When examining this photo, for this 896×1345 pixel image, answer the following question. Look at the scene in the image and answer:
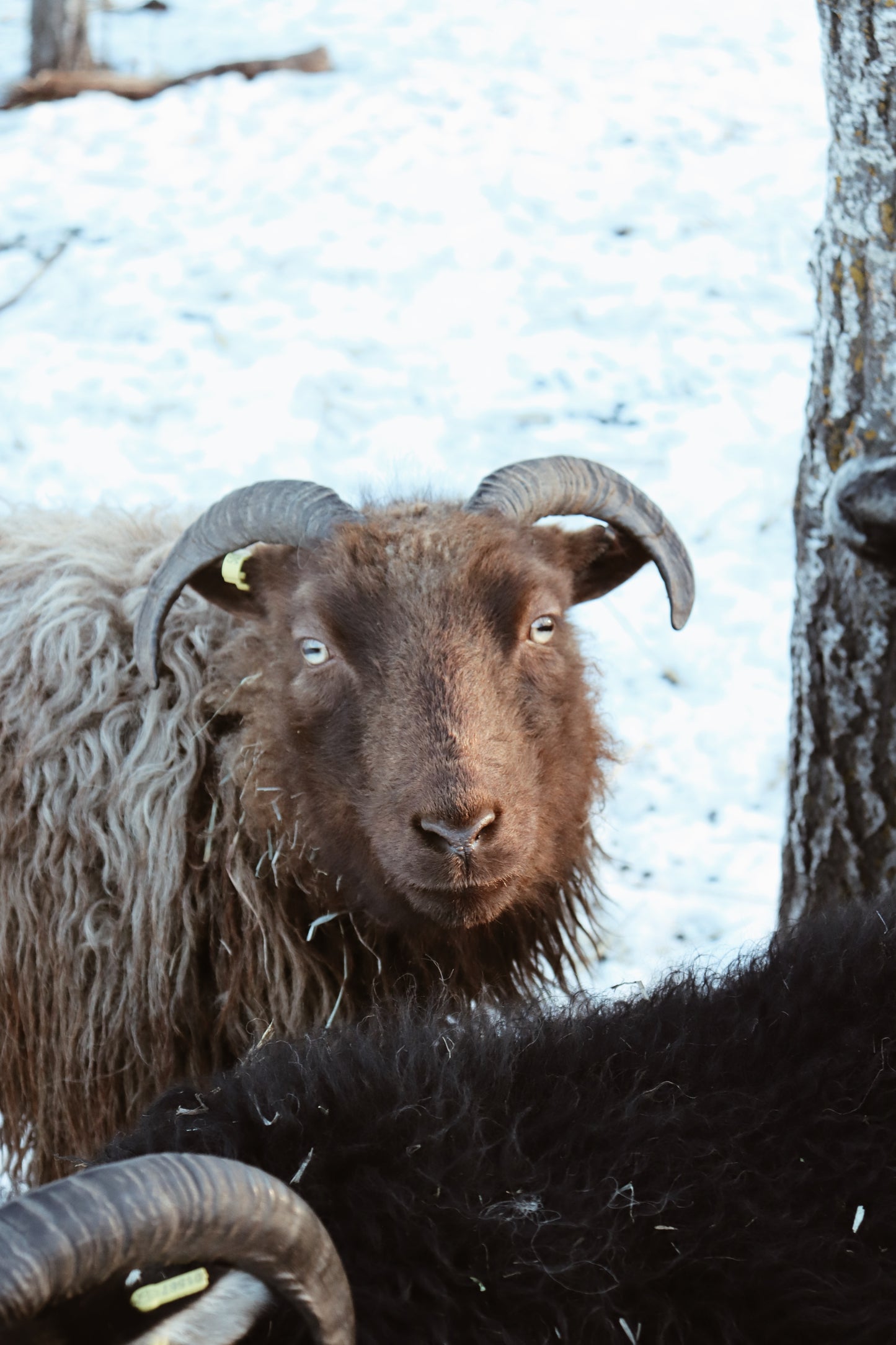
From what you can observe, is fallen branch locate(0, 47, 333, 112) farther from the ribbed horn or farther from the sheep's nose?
the sheep's nose

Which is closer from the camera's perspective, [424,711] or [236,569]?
[424,711]

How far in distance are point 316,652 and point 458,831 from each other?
0.69 m

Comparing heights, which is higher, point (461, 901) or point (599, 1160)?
point (599, 1160)

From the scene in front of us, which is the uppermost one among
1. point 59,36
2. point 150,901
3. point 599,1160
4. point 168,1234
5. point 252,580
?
point 59,36

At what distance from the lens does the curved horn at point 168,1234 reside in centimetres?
139

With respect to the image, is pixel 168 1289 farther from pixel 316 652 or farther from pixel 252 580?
pixel 252 580

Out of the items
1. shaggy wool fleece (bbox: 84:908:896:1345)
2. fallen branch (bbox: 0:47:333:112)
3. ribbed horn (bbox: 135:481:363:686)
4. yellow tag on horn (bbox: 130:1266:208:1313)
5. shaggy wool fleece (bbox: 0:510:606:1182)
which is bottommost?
shaggy wool fleece (bbox: 0:510:606:1182)

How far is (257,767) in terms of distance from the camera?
3387mm

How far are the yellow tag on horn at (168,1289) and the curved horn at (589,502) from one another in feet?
7.05

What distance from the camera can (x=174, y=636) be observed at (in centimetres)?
363

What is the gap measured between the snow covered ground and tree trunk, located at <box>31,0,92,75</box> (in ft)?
1.47

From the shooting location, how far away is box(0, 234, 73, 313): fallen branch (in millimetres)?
7723

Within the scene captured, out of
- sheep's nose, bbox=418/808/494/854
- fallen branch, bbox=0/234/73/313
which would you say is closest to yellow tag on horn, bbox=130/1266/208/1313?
sheep's nose, bbox=418/808/494/854

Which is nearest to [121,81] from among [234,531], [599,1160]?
[234,531]
